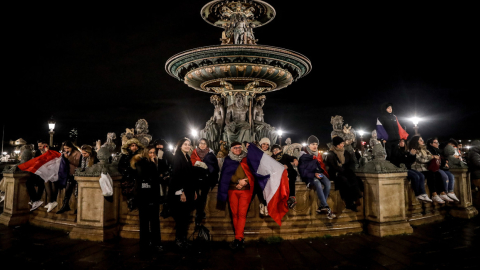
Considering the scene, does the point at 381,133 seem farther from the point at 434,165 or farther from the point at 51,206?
the point at 51,206

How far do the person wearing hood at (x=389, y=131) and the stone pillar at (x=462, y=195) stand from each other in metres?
1.89

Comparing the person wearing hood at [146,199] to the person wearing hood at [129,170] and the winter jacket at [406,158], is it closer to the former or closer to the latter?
the person wearing hood at [129,170]

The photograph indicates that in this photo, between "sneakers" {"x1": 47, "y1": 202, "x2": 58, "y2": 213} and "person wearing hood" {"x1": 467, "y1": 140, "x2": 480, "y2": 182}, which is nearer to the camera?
"sneakers" {"x1": 47, "y1": 202, "x2": 58, "y2": 213}

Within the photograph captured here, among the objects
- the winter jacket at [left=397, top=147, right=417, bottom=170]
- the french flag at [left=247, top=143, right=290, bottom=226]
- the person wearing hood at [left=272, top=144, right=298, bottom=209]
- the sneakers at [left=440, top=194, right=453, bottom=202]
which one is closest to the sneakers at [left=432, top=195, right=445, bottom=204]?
Result: the sneakers at [left=440, top=194, right=453, bottom=202]

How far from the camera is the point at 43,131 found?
5697 centimetres

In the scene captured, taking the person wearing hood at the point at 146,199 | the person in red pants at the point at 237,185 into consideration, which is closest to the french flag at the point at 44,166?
the person wearing hood at the point at 146,199

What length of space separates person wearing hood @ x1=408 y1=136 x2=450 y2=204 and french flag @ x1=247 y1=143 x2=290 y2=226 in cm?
389

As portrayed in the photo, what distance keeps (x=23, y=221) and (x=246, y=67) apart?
287 inches

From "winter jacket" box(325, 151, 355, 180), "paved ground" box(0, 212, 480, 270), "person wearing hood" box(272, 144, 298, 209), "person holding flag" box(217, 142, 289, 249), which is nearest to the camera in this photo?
"paved ground" box(0, 212, 480, 270)

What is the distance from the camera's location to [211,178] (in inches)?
205

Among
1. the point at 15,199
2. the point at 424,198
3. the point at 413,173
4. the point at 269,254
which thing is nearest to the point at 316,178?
the point at 269,254

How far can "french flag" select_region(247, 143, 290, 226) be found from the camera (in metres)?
4.94

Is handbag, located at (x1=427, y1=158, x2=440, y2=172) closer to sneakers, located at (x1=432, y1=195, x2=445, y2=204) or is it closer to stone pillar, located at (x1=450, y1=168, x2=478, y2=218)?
sneakers, located at (x1=432, y1=195, x2=445, y2=204)

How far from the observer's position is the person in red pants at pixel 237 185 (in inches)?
193
